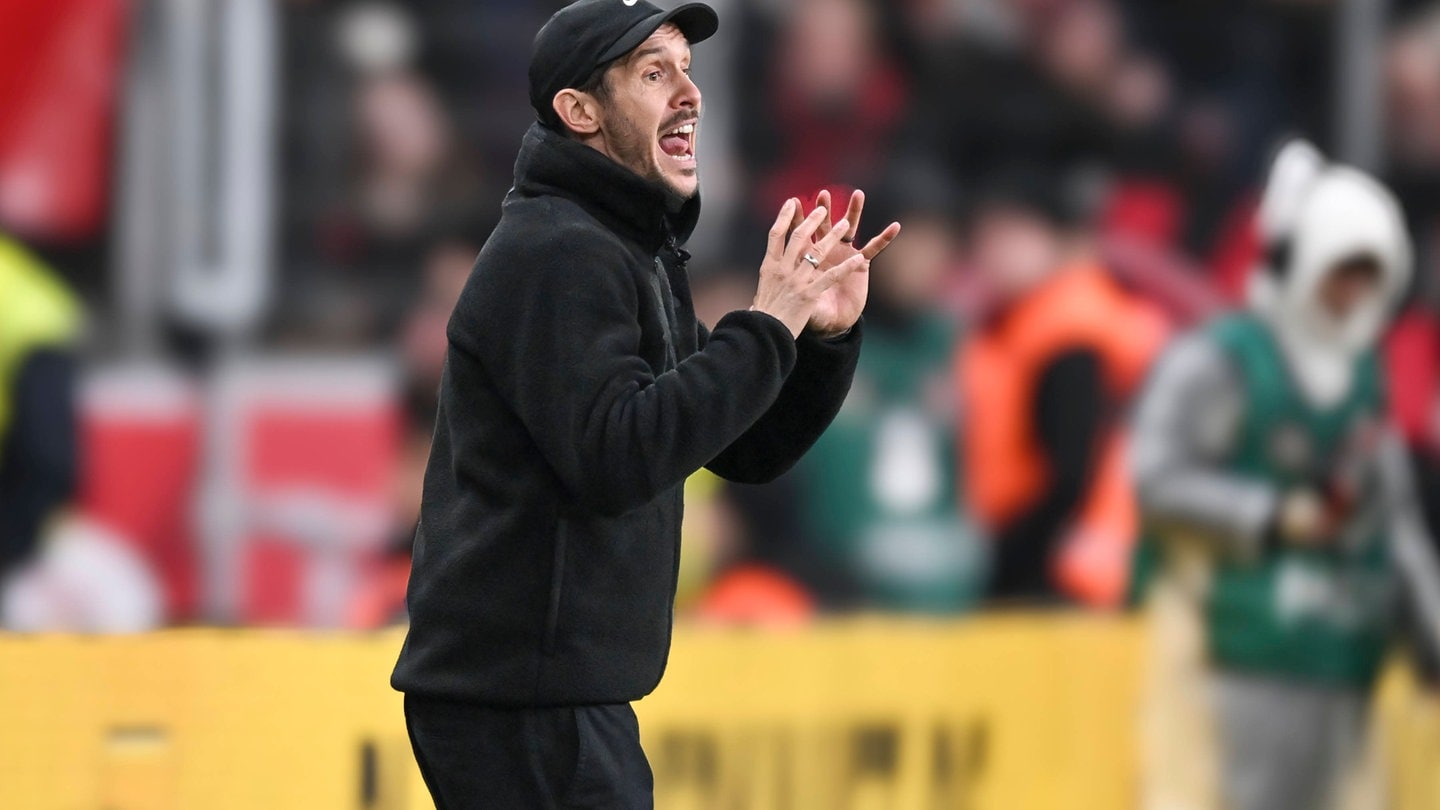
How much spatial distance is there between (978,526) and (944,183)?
1.30 m

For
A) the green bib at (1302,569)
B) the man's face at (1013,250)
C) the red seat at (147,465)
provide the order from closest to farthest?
the green bib at (1302,569) → the red seat at (147,465) → the man's face at (1013,250)

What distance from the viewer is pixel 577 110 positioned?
304 cm

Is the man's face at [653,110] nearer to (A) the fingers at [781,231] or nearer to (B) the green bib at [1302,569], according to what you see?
(A) the fingers at [781,231]

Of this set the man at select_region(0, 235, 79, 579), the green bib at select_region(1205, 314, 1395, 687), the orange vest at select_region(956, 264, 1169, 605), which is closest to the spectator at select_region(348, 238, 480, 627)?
the man at select_region(0, 235, 79, 579)

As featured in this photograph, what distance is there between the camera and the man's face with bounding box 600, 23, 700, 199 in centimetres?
303

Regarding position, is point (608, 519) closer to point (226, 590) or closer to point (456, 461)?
point (456, 461)

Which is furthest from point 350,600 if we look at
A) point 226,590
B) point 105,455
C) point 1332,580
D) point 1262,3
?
point 1262,3

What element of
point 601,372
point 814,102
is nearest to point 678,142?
point 601,372

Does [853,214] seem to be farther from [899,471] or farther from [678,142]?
[899,471]

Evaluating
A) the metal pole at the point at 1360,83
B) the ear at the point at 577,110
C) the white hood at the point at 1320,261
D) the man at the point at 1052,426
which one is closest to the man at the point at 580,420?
the ear at the point at 577,110

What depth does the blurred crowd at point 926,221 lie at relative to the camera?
805 cm

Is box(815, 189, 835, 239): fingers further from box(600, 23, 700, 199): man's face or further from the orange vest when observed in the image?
the orange vest

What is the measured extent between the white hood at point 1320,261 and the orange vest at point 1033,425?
68.1 inches

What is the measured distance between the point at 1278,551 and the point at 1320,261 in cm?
79
